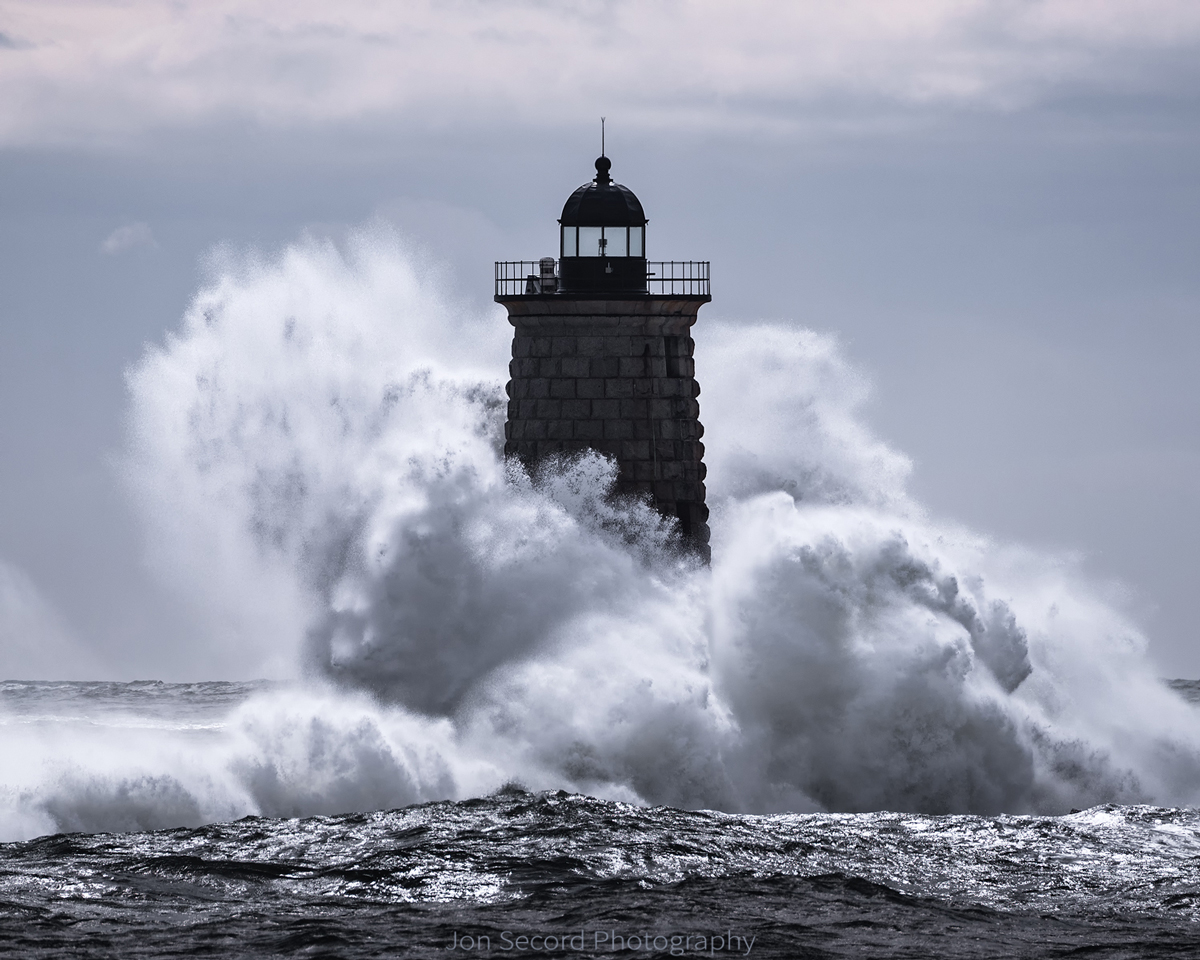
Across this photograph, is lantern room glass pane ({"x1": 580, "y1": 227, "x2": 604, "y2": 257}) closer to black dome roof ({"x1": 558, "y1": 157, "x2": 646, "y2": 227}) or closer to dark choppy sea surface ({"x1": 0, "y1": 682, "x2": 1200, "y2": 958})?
black dome roof ({"x1": 558, "y1": 157, "x2": 646, "y2": 227})

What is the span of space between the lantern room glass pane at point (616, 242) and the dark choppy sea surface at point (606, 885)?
9.93m

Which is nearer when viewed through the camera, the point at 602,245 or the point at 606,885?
the point at 606,885

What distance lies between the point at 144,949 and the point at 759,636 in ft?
41.7

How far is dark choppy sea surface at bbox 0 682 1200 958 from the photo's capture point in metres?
15.6

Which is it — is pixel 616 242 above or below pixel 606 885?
above

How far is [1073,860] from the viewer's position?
65.5 feet

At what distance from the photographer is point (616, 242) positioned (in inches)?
1161

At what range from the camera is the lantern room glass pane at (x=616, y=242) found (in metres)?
29.5

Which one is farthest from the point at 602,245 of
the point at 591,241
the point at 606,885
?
the point at 606,885

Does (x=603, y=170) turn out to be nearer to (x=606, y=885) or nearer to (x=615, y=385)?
(x=615, y=385)

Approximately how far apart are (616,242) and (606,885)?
45.5 ft

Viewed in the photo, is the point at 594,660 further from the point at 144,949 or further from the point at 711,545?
the point at 144,949

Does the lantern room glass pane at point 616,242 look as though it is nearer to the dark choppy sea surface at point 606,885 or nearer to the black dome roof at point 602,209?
the black dome roof at point 602,209

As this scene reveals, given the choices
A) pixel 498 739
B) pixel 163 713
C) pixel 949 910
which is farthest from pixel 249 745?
pixel 163 713
